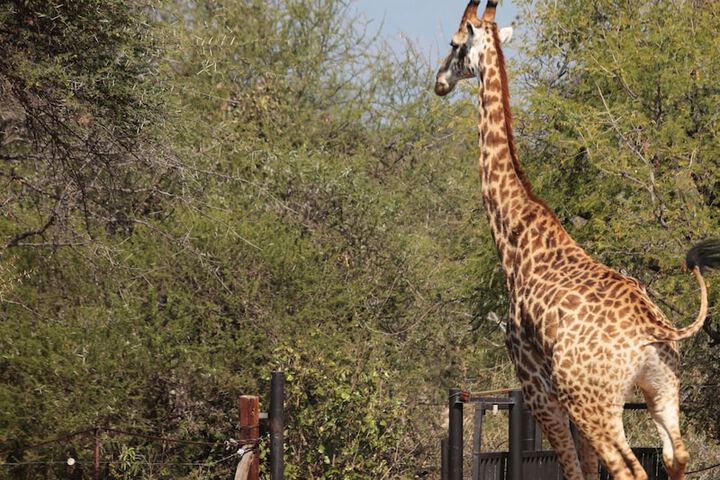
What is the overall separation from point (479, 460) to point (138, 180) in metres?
8.84

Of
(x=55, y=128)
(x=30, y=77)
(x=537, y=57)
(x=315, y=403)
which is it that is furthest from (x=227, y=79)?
(x=30, y=77)

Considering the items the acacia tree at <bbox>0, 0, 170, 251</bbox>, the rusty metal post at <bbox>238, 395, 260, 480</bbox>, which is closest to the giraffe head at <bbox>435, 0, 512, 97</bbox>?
the rusty metal post at <bbox>238, 395, 260, 480</bbox>

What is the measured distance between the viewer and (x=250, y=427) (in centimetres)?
746

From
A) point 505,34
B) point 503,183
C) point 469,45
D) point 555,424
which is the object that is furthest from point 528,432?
point 505,34

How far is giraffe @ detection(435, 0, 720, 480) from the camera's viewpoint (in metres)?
6.74

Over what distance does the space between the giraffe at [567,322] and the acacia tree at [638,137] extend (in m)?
3.83

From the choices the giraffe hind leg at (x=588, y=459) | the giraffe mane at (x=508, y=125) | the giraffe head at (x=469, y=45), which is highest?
the giraffe head at (x=469, y=45)

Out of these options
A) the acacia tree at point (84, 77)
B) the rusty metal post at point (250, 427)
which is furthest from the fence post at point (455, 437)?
the acacia tree at point (84, 77)

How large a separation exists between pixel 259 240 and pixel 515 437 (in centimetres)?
712

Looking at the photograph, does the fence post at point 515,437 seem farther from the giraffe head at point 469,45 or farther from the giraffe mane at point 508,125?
the giraffe head at point 469,45

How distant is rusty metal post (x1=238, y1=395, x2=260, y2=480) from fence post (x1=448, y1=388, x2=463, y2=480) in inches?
45.5

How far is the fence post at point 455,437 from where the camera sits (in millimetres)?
7289

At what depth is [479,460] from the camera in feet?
23.7

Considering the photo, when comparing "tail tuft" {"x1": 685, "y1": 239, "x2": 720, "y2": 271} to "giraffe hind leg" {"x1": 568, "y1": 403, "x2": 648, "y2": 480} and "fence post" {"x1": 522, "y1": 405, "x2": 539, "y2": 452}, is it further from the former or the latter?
"fence post" {"x1": 522, "y1": 405, "x2": 539, "y2": 452}
